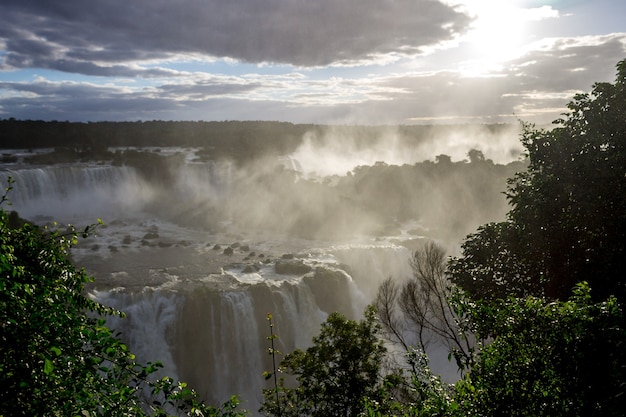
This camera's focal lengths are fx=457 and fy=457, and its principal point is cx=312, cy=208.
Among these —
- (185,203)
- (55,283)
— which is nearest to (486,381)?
(55,283)

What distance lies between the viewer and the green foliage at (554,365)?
552 cm

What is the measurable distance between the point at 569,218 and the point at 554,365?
7.11 m

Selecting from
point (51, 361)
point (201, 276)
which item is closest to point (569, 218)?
point (51, 361)

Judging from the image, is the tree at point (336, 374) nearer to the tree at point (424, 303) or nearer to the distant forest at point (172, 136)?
the tree at point (424, 303)

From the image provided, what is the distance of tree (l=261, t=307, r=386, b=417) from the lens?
12.3 metres

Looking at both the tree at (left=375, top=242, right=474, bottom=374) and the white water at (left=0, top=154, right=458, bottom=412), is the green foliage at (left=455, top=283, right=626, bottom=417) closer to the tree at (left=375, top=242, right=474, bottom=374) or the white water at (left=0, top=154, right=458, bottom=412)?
the tree at (left=375, top=242, right=474, bottom=374)

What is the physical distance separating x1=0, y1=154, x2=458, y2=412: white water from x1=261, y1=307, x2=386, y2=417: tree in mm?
9223

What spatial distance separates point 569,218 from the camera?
38.4 ft

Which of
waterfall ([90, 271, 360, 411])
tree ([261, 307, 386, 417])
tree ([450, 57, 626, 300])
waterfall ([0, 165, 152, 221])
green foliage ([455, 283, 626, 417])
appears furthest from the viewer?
waterfall ([0, 165, 152, 221])

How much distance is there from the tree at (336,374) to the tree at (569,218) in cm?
351

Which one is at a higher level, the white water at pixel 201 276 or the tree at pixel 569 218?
the tree at pixel 569 218

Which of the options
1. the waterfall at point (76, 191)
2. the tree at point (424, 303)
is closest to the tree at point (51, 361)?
the tree at point (424, 303)

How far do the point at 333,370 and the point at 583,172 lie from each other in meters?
8.33

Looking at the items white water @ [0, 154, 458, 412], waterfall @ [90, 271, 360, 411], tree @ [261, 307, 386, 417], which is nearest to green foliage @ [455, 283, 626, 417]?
tree @ [261, 307, 386, 417]
